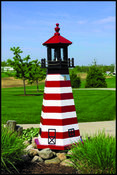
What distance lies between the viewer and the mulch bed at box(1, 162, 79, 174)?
21.9 ft

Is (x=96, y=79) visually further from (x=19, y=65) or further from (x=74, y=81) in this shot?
(x=19, y=65)

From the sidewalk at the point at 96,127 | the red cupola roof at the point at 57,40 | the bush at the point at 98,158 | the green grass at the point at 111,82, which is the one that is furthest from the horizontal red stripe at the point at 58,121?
the green grass at the point at 111,82

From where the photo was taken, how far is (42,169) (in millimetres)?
6949

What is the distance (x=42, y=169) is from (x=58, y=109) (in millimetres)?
2135

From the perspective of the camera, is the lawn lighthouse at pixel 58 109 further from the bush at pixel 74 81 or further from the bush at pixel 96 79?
the bush at pixel 74 81

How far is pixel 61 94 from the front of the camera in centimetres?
841

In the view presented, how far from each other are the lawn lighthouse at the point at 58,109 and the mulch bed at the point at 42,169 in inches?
47.5

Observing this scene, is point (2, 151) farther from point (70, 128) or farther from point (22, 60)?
point (22, 60)

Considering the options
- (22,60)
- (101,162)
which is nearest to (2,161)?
(101,162)

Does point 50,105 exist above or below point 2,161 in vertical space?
above

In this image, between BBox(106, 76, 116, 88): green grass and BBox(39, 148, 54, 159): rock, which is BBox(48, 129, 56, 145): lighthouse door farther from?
BBox(106, 76, 116, 88): green grass

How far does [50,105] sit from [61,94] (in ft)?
1.71

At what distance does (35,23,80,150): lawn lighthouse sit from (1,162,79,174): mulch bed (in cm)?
121

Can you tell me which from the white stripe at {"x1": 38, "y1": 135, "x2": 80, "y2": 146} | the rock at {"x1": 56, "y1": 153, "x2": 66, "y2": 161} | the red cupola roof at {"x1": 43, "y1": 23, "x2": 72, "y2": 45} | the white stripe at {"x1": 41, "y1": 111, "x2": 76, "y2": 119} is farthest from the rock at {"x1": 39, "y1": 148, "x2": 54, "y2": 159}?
the red cupola roof at {"x1": 43, "y1": 23, "x2": 72, "y2": 45}
